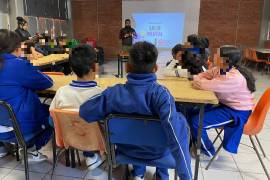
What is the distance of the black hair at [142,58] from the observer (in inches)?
52.0

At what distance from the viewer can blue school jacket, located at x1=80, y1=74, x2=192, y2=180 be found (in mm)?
1267

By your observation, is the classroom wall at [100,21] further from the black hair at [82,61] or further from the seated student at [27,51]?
the black hair at [82,61]

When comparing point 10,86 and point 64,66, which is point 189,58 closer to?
point 10,86

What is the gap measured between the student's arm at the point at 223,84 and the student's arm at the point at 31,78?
121 centimetres

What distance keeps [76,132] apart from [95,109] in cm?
30

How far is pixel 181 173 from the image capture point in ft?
4.44

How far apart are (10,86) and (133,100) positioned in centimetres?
97

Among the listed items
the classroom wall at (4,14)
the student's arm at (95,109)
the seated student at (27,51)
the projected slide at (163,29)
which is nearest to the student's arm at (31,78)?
the seated student at (27,51)

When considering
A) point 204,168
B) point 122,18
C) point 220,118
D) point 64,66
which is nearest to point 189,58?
point 220,118

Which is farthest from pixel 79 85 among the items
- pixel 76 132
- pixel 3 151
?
pixel 3 151

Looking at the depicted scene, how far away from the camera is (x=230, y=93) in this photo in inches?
76.9

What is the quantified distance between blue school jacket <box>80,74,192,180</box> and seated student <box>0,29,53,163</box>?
0.64m

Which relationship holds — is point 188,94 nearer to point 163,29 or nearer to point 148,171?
point 148,171

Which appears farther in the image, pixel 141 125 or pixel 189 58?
pixel 189 58
